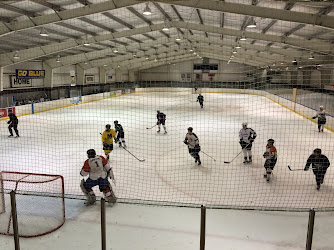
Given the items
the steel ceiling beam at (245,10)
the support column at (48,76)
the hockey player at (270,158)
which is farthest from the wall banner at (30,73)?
the hockey player at (270,158)

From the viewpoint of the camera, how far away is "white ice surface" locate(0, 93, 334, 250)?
4824 millimetres

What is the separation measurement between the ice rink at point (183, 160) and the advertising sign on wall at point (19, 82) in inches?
323

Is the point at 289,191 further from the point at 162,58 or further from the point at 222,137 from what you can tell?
the point at 162,58

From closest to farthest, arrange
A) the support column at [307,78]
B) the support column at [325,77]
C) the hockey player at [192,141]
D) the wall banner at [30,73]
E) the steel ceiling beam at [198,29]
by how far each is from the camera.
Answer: the hockey player at [192,141]
the steel ceiling beam at [198,29]
the support column at [325,77]
the wall banner at [30,73]
the support column at [307,78]

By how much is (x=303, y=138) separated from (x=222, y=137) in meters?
3.75

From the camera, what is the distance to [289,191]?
274 inches

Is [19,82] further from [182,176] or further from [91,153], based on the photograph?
[91,153]

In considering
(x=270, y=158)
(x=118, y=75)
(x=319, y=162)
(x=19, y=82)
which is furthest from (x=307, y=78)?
(x=19, y=82)

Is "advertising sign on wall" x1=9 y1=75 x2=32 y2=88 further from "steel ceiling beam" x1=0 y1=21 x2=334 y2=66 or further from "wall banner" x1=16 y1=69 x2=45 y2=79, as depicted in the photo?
"steel ceiling beam" x1=0 y1=21 x2=334 y2=66

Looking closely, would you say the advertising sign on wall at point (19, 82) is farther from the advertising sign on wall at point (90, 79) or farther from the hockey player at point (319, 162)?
the hockey player at point (319, 162)

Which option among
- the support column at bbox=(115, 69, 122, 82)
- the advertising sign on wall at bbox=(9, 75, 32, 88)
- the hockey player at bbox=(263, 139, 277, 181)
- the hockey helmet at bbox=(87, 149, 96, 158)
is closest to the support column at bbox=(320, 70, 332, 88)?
the hockey player at bbox=(263, 139, 277, 181)

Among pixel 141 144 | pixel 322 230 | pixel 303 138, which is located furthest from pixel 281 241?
pixel 303 138

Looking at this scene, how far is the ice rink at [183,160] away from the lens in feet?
22.1

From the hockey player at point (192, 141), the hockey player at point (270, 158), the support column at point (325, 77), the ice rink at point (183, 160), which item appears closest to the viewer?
the ice rink at point (183, 160)
